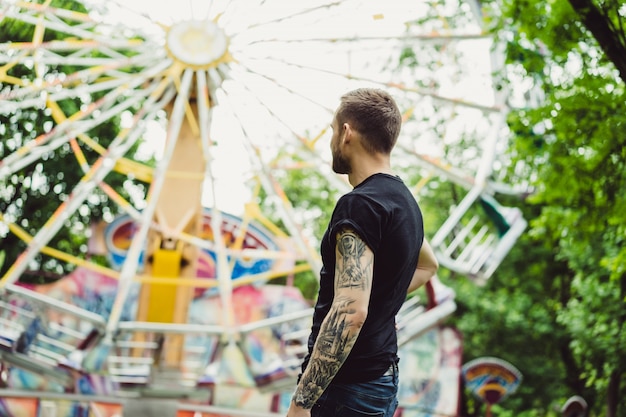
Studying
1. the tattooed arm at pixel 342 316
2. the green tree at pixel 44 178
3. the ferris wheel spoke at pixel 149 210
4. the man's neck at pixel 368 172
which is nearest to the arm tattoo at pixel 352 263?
the tattooed arm at pixel 342 316

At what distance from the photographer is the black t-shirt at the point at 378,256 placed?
236cm

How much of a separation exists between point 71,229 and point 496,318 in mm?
11350

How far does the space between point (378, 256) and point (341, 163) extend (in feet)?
1.19

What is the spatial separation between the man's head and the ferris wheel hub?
30.9 ft

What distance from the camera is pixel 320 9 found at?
12477 millimetres

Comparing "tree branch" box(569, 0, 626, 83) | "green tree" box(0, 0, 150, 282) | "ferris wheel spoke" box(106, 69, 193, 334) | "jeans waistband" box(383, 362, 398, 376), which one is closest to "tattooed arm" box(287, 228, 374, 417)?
"jeans waistband" box(383, 362, 398, 376)

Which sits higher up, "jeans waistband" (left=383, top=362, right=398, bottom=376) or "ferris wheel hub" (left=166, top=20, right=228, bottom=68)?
"ferris wheel hub" (left=166, top=20, right=228, bottom=68)

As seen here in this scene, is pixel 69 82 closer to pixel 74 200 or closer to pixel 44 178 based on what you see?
pixel 74 200

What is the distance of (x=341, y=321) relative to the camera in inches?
91.4

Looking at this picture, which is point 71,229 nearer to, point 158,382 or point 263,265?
point 263,265

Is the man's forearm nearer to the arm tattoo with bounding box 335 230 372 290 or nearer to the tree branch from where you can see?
the arm tattoo with bounding box 335 230 372 290

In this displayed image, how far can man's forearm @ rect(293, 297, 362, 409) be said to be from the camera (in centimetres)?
232

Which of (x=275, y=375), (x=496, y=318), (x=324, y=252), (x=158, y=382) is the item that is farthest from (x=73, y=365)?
(x=496, y=318)

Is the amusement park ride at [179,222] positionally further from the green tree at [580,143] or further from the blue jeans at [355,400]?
the blue jeans at [355,400]
